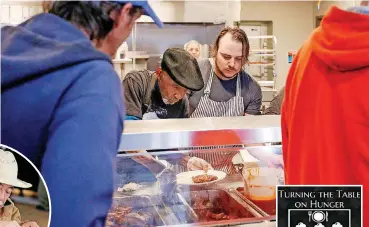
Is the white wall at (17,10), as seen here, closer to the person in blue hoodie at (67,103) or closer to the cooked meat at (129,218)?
the person in blue hoodie at (67,103)

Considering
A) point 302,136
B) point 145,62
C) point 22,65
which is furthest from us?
point 145,62

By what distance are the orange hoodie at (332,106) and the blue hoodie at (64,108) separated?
18.7 inches

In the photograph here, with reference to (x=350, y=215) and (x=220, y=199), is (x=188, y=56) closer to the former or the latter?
(x=220, y=199)

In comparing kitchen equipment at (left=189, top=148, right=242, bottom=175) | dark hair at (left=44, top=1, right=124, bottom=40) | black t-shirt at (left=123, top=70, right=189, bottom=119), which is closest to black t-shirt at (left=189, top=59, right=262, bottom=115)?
black t-shirt at (left=123, top=70, right=189, bottom=119)

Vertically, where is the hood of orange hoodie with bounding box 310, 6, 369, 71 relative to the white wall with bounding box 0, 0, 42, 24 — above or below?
below

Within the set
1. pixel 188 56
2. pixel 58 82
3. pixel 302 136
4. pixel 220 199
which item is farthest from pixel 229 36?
pixel 58 82

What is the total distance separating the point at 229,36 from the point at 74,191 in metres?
1.48

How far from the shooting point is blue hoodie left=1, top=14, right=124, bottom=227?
0.99m

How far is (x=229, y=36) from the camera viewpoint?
7.67ft

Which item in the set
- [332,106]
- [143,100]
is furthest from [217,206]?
[143,100]

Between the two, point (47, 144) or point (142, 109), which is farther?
point (142, 109)

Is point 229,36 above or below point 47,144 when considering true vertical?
above

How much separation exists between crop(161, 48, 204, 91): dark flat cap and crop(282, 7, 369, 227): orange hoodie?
0.71 metres

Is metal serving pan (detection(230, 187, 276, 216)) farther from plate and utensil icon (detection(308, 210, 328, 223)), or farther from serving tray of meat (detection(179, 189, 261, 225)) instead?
plate and utensil icon (detection(308, 210, 328, 223))
